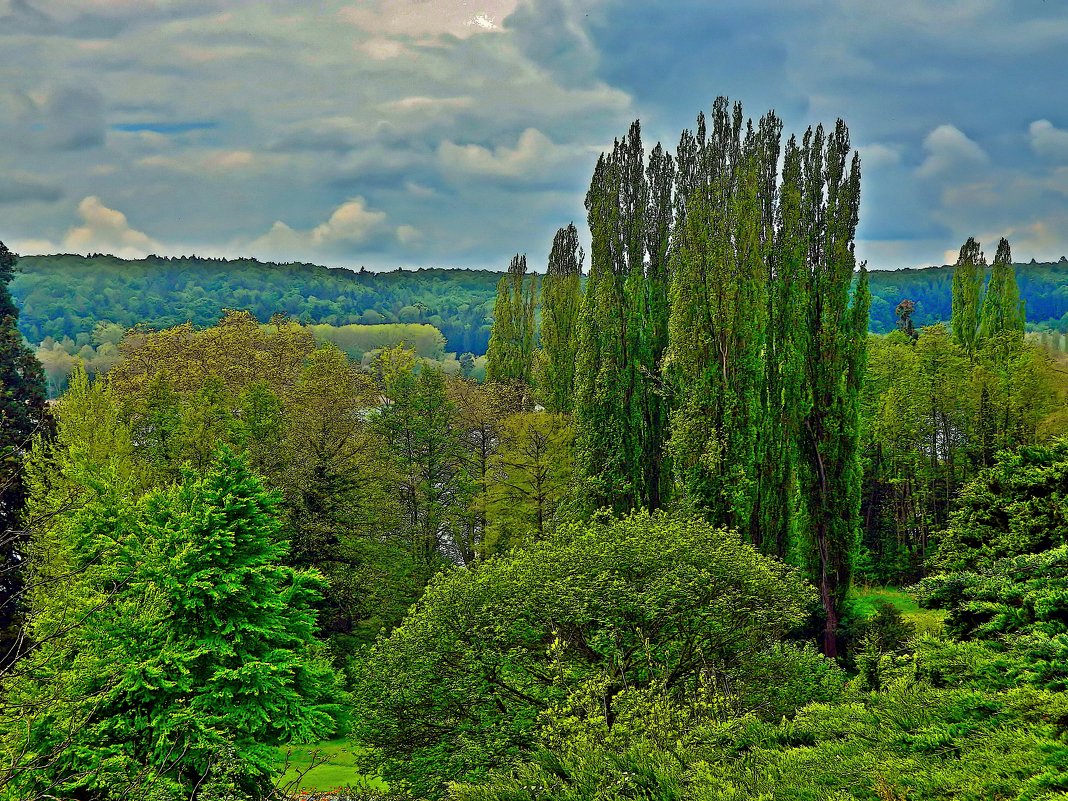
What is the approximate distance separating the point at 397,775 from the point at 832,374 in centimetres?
1898

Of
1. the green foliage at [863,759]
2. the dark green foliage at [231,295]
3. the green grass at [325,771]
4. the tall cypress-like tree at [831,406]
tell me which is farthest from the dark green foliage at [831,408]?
the dark green foliage at [231,295]

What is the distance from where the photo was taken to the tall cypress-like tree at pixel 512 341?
164 feet

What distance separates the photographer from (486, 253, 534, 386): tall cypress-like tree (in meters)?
50.1

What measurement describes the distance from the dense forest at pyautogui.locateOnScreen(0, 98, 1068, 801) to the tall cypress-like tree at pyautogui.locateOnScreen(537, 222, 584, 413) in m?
0.22

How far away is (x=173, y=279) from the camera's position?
→ 141875 mm

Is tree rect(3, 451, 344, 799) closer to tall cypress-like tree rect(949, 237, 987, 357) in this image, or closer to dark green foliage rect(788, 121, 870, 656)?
dark green foliage rect(788, 121, 870, 656)

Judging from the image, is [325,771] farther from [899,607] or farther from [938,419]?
[938,419]

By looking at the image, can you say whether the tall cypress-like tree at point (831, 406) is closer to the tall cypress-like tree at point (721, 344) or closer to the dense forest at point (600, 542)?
the dense forest at point (600, 542)

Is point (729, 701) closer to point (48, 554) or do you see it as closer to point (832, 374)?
point (832, 374)

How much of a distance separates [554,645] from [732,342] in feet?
41.5

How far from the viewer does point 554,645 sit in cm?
1527

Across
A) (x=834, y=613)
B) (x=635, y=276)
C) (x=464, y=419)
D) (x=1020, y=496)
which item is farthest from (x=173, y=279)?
(x=1020, y=496)

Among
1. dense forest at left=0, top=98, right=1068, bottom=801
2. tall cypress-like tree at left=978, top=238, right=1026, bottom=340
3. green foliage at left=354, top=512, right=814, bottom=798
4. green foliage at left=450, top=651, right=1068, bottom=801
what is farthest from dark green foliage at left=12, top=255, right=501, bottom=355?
green foliage at left=450, top=651, right=1068, bottom=801

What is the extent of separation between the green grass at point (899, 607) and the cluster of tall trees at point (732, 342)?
5.58 ft
